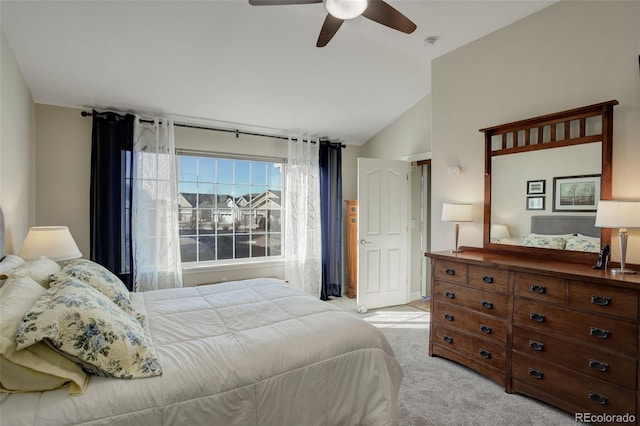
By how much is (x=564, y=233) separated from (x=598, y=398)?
1076 mm

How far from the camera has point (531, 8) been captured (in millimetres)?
2498

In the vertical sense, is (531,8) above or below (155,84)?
above

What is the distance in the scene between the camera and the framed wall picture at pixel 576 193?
7.29 ft

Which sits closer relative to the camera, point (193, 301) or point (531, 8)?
point (193, 301)

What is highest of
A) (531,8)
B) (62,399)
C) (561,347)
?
(531,8)

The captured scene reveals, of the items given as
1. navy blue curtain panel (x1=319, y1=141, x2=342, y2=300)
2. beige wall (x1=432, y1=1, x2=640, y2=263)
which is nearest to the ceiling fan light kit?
beige wall (x1=432, y1=1, x2=640, y2=263)

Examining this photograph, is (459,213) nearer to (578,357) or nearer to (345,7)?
(578,357)

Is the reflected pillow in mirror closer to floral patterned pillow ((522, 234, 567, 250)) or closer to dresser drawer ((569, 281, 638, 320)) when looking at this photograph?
floral patterned pillow ((522, 234, 567, 250))

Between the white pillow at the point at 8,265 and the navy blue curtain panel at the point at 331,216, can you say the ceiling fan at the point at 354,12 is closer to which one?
the white pillow at the point at 8,265

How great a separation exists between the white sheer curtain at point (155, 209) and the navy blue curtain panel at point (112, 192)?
8 cm

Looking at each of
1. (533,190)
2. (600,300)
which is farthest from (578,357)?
(533,190)

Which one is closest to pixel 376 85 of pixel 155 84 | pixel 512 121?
pixel 512 121

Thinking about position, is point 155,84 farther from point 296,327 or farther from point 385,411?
point 385,411

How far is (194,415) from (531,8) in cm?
342
